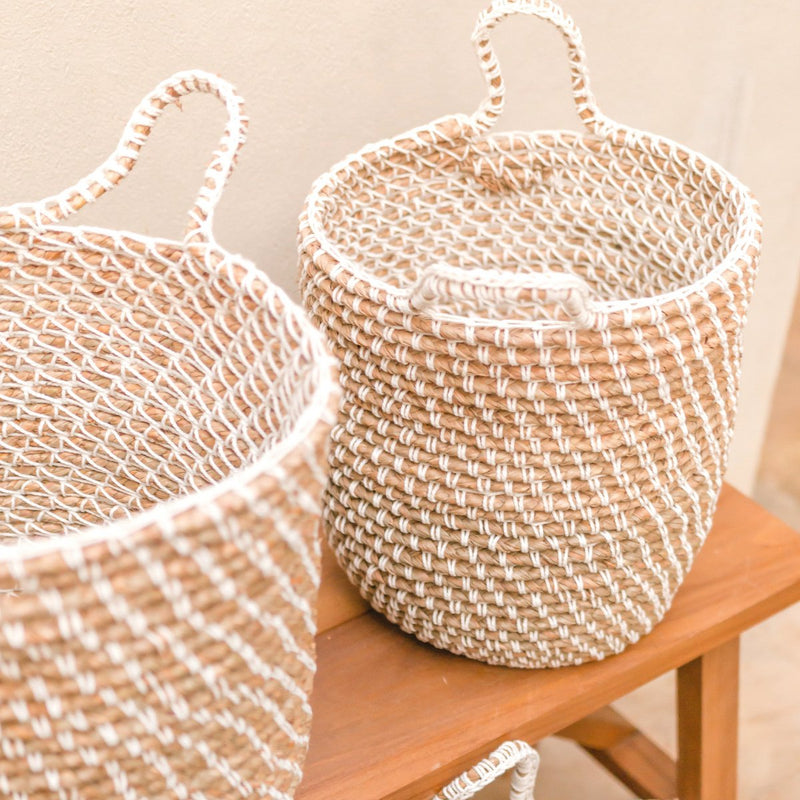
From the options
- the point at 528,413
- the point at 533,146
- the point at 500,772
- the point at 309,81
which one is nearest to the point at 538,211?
the point at 533,146

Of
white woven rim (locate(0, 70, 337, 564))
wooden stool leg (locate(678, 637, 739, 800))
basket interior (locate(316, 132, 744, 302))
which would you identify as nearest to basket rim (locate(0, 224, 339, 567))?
white woven rim (locate(0, 70, 337, 564))

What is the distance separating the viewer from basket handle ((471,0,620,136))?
1.90 ft

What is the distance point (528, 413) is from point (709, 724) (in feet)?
1.21

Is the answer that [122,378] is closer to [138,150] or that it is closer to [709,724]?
[138,150]

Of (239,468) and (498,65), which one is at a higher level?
(498,65)

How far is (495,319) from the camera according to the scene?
23.0 inches

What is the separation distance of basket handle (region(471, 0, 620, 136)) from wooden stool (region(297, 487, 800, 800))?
311 mm

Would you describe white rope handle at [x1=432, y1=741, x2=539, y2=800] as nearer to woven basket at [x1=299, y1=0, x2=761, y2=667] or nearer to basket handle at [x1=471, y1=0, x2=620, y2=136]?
woven basket at [x1=299, y1=0, x2=761, y2=667]

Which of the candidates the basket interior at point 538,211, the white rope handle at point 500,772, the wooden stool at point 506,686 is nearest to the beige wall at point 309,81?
the basket interior at point 538,211

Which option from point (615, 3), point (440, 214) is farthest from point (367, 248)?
point (615, 3)

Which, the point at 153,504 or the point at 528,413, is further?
the point at 153,504

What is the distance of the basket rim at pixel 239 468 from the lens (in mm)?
325

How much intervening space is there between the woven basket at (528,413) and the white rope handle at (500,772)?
67 millimetres

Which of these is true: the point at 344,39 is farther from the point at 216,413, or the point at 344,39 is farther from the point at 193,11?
the point at 216,413
